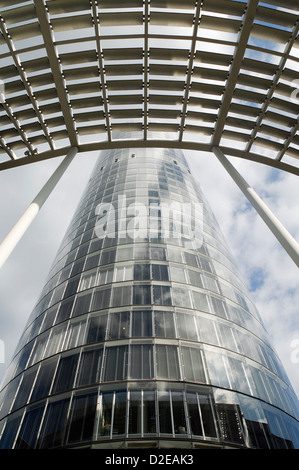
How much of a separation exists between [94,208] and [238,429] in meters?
28.3

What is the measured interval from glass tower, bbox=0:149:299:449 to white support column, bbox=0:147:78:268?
11.1 meters

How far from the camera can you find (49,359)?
2041 centimetres

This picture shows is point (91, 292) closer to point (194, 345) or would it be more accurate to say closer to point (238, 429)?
point (194, 345)

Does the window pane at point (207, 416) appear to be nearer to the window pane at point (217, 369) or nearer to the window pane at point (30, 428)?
the window pane at point (217, 369)

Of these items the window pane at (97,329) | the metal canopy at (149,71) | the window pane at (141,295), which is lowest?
the window pane at (97,329)

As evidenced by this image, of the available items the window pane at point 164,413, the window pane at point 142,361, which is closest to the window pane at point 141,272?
the window pane at point 142,361

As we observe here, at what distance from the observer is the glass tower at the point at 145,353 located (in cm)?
1553

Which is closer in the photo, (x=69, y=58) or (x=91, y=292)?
(x=69, y=58)

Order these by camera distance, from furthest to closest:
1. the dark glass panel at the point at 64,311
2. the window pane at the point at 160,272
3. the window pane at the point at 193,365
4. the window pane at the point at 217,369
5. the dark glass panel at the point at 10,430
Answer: the window pane at the point at 160,272
the dark glass panel at the point at 64,311
the window pane at the point at 217,369
the window pane at the point at 193,365
the dark glass panel at the point at 10,430

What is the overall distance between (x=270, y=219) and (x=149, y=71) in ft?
30.1

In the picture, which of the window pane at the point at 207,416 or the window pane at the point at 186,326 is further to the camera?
the window pane at the point at 186,326

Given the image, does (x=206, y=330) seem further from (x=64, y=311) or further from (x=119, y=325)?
(x=64, y=311)

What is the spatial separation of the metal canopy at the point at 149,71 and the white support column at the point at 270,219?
262cm
